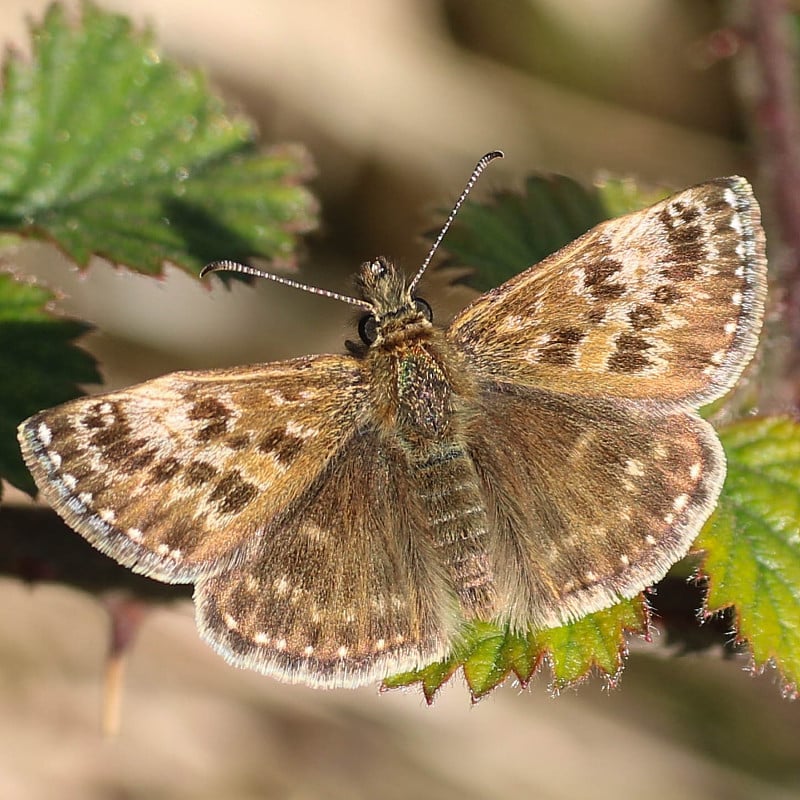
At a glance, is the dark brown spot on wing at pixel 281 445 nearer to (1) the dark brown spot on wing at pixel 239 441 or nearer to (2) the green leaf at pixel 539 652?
(1) the dark brown spot on wing at pixel 239 441

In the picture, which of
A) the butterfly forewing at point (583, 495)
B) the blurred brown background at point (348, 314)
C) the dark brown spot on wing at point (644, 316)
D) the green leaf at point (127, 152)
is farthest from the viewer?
the blurred brown background at point (348, 314)

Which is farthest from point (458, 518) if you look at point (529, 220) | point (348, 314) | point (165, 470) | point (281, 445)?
point (348, 314)

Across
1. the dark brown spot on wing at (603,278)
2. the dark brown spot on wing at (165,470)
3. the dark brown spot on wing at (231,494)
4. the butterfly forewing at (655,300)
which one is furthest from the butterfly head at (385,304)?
the dark brown spot on wing at (165,470)

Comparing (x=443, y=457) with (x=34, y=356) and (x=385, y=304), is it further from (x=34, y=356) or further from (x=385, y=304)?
(x=34, y=356)

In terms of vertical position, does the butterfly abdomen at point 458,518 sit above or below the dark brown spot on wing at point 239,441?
above

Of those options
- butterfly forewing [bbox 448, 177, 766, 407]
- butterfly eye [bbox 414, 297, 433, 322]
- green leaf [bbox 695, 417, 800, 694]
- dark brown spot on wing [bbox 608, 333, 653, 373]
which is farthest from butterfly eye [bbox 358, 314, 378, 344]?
green leaf [bbox 695, 417, 800, 694]

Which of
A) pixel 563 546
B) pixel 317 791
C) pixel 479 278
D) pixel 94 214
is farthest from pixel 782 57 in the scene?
pixel 317 791

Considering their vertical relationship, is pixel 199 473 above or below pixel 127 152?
below

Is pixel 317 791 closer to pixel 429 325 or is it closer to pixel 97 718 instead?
pixel 97 718

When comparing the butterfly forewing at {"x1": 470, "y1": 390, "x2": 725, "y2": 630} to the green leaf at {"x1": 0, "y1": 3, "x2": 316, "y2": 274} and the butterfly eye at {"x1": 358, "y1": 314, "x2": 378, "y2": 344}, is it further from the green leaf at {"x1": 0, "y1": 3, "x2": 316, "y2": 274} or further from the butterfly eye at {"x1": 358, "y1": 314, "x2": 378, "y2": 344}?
the green leaf at {"x1": 0, "y1": 3, "x2": 316, "y2": 274}
